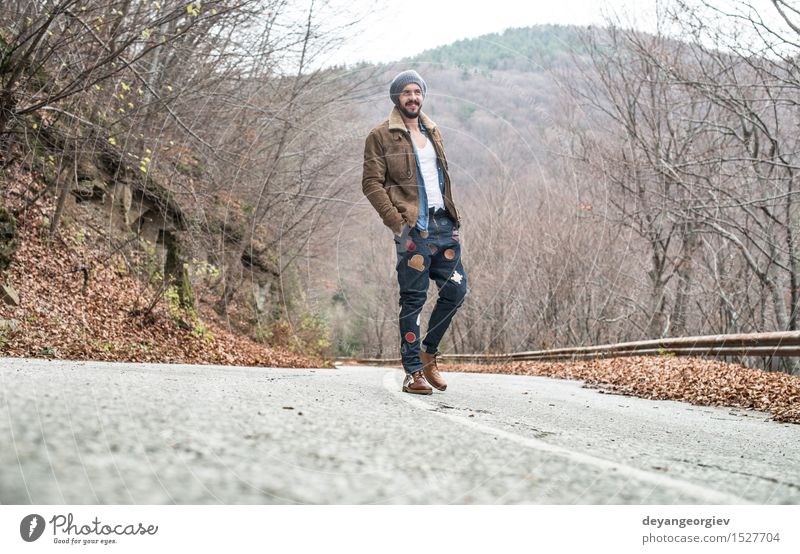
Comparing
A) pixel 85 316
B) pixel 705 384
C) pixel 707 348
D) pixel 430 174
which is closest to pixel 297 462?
pixel 430 174

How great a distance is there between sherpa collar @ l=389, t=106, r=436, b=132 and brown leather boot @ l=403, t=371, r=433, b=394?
5.81 feet

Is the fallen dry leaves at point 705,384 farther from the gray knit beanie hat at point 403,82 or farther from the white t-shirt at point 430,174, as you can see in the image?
the gray knit beanie hat at point 403,82

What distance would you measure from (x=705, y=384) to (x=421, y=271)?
13.1 feet

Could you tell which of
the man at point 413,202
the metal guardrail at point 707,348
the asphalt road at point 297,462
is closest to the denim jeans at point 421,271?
the man at point 413,202

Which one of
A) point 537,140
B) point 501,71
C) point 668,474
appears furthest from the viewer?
point 537,140

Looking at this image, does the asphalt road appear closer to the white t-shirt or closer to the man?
the man

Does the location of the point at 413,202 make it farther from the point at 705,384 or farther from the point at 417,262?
the point at 705,384

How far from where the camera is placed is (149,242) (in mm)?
11789

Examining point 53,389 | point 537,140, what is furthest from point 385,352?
point 53,389

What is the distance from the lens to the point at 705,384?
696 centimetres

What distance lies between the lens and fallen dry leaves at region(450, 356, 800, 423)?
592 centimetres
